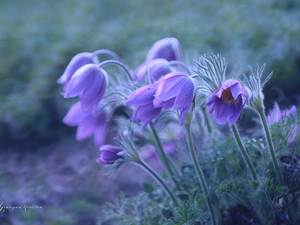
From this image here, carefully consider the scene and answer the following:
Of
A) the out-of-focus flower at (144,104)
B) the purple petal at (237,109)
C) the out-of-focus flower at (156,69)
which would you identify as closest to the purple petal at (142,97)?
the out-of-focus flower at (144,104)

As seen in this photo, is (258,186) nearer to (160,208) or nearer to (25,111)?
(160,208)

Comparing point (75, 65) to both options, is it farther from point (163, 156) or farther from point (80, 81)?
point (163, 156)

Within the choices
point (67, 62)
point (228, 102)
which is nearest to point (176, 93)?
point (228, 102)

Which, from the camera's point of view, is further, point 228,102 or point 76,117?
point 76,117

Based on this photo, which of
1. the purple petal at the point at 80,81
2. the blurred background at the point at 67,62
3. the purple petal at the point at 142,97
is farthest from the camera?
the blurred background at the point at 67,62

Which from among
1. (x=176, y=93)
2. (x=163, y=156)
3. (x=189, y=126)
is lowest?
(x=163, y=156)

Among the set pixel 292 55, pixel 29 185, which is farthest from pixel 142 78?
pixel 292 55

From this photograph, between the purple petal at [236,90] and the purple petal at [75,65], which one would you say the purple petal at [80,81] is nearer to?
the purple petal at [75,65]
